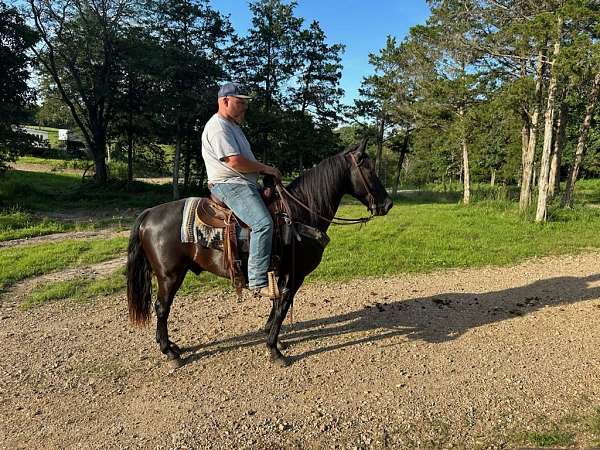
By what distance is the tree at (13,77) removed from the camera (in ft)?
54.1

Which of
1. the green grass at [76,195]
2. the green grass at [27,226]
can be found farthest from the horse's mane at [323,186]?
the green grass at [76,195]

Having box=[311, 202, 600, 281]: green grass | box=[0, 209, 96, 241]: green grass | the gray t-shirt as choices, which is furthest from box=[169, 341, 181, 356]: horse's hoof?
box=[0, 209, 96, 241]: green grass

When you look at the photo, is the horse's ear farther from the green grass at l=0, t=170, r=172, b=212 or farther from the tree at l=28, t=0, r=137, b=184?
the tree at l=28, t=0, r=137, b=184

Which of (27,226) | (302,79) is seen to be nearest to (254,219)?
(27,226)

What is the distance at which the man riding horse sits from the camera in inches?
156

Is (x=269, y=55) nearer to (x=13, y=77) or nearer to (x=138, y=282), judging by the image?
(x=13, y=77)

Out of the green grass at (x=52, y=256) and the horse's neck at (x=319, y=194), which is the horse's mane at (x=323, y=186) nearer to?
the horse's neck at (x=319, y=194)

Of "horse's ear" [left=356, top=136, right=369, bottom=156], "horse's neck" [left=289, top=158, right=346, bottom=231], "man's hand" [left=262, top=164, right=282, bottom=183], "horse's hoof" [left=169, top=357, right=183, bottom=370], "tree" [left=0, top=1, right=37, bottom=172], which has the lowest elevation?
"horse's hoof" [left=169, top=357, right=183, bottom=370]

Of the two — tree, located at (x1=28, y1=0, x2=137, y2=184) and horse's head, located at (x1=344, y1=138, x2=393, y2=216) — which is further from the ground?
tree, located at (x1=28, y1=0, x2=137, y2=184)

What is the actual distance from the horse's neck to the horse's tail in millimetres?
1771

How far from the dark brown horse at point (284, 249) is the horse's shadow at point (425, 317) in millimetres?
627

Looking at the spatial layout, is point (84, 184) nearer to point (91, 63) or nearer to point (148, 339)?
point (91, 63)

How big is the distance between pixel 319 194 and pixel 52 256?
22.9 ft

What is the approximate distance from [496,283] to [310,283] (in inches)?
136
